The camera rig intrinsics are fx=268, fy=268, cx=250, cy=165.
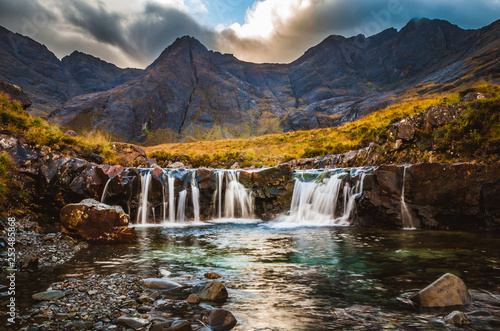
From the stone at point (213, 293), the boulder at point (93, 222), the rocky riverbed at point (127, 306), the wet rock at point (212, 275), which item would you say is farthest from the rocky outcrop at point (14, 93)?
the stone at point (213, 293)

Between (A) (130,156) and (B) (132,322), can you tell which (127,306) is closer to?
(B) (132,322)

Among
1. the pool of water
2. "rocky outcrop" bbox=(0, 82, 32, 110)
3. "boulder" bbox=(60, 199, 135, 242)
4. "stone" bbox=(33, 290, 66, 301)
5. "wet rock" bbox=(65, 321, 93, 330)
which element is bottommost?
the pool of water

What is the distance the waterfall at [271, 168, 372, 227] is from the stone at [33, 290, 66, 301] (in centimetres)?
1218

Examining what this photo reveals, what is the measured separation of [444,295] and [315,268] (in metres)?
3.11

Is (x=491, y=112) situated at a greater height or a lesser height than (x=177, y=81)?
lesser

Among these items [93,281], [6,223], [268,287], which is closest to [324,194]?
[268,287]

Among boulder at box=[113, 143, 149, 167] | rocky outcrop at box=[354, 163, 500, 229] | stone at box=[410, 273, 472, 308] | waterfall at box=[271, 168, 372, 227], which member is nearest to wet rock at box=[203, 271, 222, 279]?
stone at box=[410, 273, 472, 308]

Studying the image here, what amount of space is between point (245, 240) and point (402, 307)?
734 cm

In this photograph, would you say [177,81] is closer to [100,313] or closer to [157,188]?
[157,188]

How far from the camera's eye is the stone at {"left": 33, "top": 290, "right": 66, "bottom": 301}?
4.61 metres

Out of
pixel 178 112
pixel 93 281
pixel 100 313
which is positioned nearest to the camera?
pixel 100 313

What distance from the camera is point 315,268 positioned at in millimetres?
7223

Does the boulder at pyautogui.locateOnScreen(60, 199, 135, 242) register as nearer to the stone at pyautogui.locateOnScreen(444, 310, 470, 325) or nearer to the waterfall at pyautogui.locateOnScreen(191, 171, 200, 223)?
the waterfall at pyautogui.locateOnScreen(191, 171, 200, 223)

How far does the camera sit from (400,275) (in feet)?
20.9
